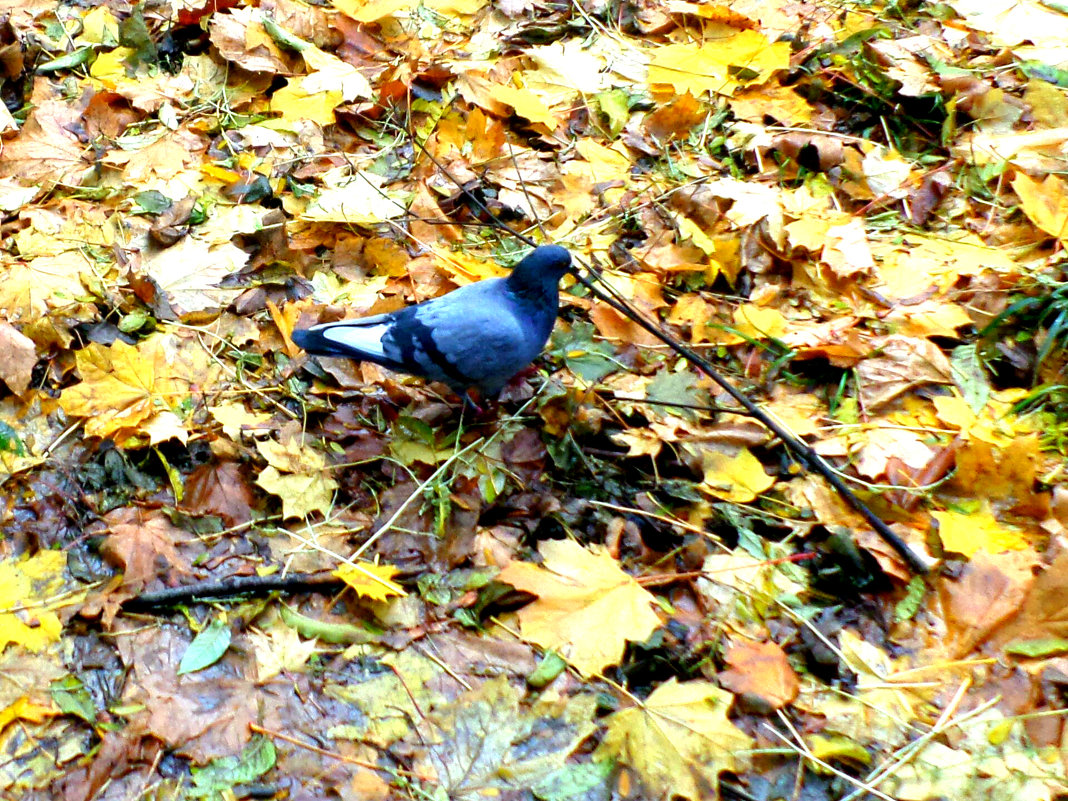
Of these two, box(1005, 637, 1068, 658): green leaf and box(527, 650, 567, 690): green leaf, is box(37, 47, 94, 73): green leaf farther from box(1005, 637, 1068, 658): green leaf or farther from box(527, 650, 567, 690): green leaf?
box(1005, 637, 1068, 658): green leaf

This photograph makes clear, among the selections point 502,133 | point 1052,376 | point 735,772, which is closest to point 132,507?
point 735,772

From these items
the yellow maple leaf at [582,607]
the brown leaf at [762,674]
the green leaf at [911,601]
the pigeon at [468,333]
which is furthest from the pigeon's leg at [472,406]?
the green leaf at [911,601]

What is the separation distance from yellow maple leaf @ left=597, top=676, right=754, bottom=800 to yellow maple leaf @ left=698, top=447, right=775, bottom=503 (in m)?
0.63

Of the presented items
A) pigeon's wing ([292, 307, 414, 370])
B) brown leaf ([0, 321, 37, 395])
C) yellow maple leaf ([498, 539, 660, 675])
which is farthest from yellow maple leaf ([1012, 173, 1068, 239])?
brown leaf ([0, 321, 37, 395])

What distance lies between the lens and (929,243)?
305 centimetres

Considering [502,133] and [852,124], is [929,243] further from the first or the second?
[502,133]

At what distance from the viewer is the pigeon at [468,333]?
2490mm

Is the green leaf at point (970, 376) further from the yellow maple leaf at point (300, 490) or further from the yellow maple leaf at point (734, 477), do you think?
the yellow maple leaf at point (300, 490)

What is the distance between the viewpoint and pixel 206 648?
2156 mm

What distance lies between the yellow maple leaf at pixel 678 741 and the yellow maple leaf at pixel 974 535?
2.45ft

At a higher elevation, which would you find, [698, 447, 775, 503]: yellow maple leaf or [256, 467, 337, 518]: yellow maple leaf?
[698, 447, 775, 503]: yellow maple leaf

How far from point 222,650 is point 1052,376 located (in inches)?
100

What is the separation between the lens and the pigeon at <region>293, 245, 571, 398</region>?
98.0 inches

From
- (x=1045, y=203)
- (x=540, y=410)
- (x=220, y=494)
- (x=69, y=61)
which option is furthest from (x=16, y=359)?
(x=1045, y=203)
